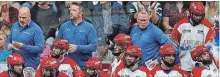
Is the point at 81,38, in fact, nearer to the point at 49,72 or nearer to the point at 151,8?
the point at 49,72

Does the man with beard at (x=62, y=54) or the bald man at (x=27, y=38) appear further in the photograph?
the bald man at (x=27, y=38)

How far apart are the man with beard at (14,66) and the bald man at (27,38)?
0.48 m

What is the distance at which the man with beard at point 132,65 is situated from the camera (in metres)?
13.1

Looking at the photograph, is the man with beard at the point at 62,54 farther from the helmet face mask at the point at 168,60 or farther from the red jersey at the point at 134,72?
the helmet face mask at the point at 168,60

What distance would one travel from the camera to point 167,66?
1298 centimetres

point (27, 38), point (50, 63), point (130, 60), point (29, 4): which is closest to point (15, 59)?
point (50, 63)

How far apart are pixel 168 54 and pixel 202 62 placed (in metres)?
0.50

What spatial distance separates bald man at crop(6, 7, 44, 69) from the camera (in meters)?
13.8

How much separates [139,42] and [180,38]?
2.06 ft

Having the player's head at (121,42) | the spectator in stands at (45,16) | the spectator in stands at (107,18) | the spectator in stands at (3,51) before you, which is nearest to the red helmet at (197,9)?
the player's head at (121,42)

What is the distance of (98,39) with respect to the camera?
1461 centimetres

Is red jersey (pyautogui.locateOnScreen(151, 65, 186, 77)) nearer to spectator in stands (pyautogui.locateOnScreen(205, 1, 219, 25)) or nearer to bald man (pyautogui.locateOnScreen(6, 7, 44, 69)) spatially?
spectator in stands (pyautogui.locateOnScreen(205, 1, 219, 25))

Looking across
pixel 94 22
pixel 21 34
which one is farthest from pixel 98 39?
pixel 21 34

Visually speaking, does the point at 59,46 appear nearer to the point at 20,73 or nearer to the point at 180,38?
the point at 20,73
